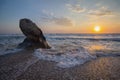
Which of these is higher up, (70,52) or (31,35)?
(31,35)

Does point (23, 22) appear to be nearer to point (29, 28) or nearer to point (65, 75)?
point (29, 28)

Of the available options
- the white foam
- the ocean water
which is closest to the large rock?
the ocean water

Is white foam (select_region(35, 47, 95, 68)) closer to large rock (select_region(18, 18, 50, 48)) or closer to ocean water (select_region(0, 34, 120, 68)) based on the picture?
ocean water (select_region(0, 34, 120, 68))

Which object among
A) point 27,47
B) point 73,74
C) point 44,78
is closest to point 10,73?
point 44,78

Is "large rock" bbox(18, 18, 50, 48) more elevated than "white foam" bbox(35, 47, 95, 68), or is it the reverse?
"large rock" bbox(18, 18, 50, 48)

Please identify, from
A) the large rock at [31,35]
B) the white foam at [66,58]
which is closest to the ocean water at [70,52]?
the white foam at [66,58]

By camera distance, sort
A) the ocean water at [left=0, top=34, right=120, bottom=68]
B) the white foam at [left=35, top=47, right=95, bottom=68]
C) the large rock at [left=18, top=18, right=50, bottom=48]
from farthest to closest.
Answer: the large rock at [left=18, top=18, right=50, bottom=48] → the ocean water at [left=0, top=34, right=120, bottom=68] → the white foam at [left=35, top=47, right=95, bottom=68]

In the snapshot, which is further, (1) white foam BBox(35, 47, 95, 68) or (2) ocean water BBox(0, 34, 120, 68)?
(2) ocean water BBox(0, 34, 120, 68)

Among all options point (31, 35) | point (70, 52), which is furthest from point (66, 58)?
point (31, 35)

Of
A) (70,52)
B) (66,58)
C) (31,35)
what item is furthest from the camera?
(31,35)

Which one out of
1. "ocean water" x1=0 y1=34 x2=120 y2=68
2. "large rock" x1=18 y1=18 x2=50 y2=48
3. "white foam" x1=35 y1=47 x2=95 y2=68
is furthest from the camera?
"large rock" x1=18 y1=18 x2=50 y2=48

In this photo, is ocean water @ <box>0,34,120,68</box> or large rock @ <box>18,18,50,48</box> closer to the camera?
ocean water @ <box>0,34,120,68</box>

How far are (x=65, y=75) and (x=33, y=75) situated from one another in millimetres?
1401

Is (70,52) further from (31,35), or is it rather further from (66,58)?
(31,35)
